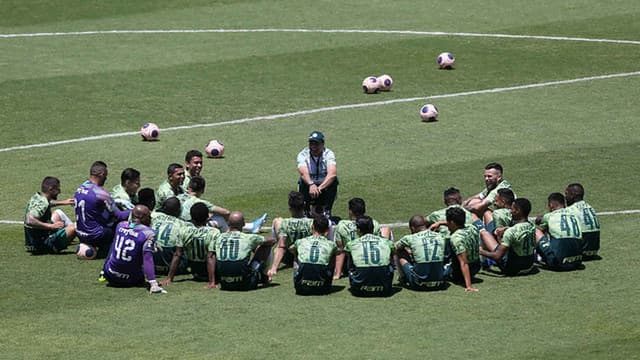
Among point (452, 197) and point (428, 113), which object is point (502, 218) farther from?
point (428, 113)

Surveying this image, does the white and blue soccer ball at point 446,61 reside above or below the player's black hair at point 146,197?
above

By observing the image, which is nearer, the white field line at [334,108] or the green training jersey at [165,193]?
the green training jersey at [165,193]

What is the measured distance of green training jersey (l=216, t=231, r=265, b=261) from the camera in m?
19.6

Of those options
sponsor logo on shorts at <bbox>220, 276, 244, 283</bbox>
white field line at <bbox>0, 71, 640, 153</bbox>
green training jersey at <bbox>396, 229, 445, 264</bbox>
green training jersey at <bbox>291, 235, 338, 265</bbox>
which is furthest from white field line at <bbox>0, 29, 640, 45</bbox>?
sponsor logo on shorts at <bbox>220, 276, 244, 283</bbox>

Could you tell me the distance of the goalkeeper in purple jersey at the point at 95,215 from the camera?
71.9 feet

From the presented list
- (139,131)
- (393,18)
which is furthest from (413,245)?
(393,18)

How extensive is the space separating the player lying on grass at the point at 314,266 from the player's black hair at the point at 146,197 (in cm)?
313

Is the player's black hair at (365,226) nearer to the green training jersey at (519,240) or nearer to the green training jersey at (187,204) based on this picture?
the green training jersey at (519,240)

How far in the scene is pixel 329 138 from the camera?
29797mm

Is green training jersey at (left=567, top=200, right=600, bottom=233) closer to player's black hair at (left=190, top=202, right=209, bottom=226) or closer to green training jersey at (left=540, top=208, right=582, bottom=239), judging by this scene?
green training jersey at (left=540, top=208, right=582, bottom=239)

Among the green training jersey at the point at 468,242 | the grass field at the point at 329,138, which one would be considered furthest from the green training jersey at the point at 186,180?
the green training jersey at the point at 468,242

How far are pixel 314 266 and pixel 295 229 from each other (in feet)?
5.71

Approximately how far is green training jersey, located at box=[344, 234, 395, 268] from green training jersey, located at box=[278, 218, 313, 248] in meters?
1.54

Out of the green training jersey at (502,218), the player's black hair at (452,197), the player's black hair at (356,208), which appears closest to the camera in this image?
the player's black hair at (356,208)
